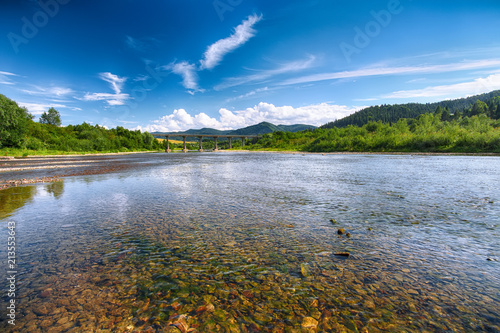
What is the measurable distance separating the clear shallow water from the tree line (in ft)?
257

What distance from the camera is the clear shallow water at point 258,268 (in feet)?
14.9

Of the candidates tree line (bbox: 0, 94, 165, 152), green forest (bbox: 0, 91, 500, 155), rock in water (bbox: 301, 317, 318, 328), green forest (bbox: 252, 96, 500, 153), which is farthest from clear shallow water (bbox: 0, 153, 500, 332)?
green forest (bbox: 252, 96, 500, 153)

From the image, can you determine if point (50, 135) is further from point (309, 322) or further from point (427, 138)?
point (427, 138)

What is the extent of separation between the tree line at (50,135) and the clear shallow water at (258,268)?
78.3m

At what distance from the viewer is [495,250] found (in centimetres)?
748

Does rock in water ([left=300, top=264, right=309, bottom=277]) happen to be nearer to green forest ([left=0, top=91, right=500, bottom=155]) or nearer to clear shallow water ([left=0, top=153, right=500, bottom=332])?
clear shallow water ([left=0, top=153, right=500, bottom=332])

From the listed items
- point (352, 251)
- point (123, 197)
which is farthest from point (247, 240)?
point (123, 197)

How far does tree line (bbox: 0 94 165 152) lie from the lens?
64.9 metres

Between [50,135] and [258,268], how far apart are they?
13706 cm

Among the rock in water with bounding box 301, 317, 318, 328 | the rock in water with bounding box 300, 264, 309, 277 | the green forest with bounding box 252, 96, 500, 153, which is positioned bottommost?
the rock in water with bounding box 300, 264, 309, 277

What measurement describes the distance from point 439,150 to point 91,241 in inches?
4491

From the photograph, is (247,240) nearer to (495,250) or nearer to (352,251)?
(352,251)

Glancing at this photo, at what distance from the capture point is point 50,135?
105 meters

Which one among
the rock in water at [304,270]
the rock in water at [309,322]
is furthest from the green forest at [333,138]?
the rock in water at [309,322]
